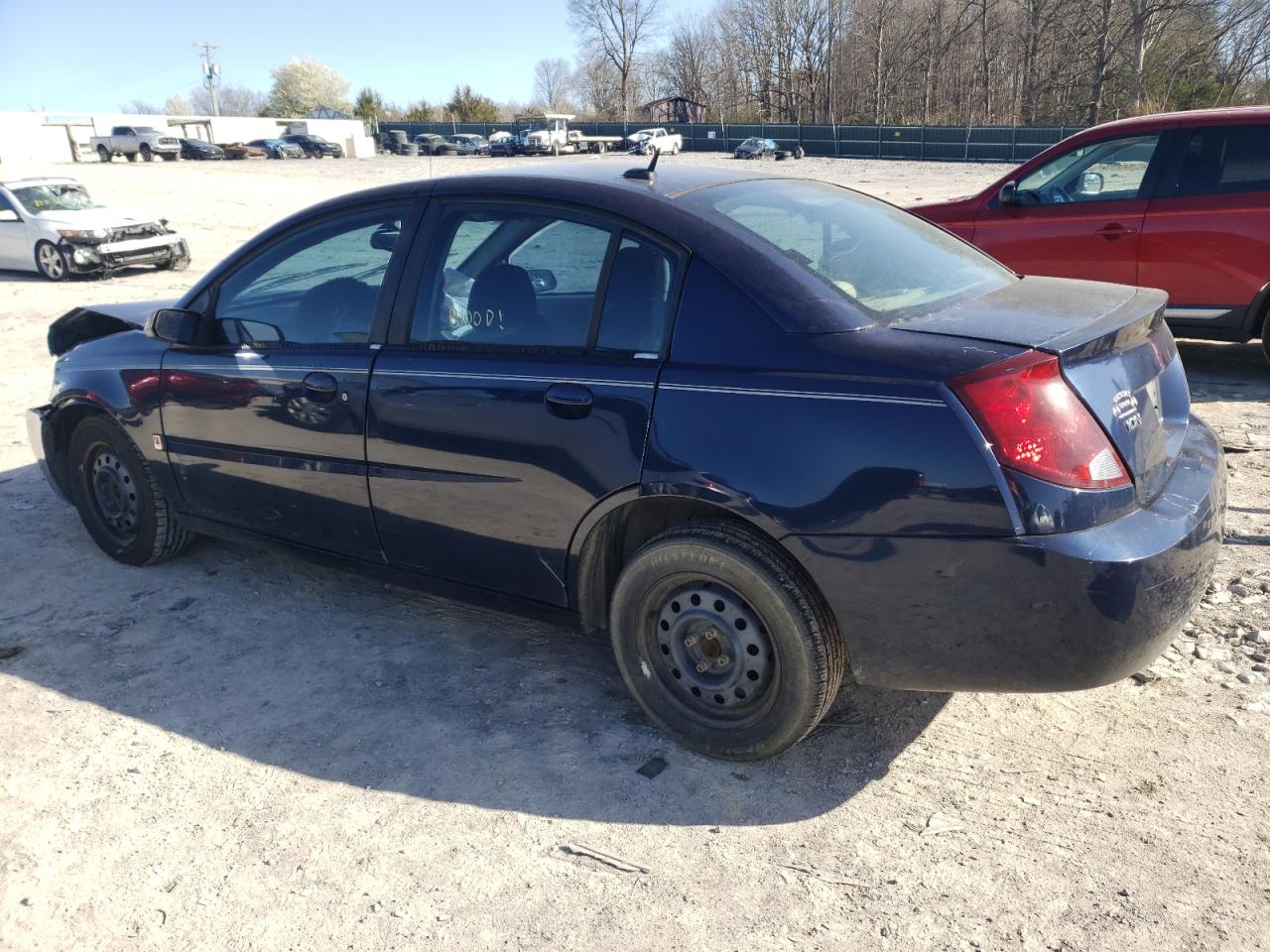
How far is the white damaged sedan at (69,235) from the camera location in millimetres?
15109

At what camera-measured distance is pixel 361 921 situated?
8.11 feet

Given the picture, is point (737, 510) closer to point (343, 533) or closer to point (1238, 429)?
point (343, 533)

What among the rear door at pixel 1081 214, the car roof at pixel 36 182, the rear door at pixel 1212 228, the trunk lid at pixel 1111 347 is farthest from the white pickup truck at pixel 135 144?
the trunk lid at pixel 1111 347

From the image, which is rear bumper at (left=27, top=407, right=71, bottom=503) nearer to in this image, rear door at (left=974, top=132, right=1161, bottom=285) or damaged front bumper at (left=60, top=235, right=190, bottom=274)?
rear door at (left=974, top=132, right=1161, bottom=285)

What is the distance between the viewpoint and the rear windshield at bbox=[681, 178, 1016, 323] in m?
2.96

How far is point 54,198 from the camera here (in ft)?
52.6

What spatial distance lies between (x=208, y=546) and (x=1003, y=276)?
3898 millimetres

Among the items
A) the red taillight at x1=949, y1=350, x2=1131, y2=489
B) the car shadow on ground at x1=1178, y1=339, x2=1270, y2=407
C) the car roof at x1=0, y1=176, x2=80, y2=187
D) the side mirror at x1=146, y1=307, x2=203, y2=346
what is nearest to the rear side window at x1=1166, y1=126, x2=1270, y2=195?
the car shadow on ground at x1=1178, y1=339, x2=1270, y2=407

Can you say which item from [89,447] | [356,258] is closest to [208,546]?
[89,447]

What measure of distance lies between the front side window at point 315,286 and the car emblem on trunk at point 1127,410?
246cm

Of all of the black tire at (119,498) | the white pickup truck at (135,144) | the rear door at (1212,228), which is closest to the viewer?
the black tire at (119,498)

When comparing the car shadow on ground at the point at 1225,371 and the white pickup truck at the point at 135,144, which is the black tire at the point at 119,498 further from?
the white pickup truck at the point at 135,144

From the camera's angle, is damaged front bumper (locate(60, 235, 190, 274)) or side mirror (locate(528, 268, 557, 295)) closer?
side mirror (locate(528, 268, 557, 295))

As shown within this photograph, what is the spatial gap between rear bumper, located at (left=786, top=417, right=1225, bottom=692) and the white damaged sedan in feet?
51.4
